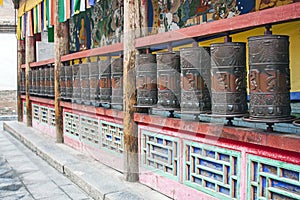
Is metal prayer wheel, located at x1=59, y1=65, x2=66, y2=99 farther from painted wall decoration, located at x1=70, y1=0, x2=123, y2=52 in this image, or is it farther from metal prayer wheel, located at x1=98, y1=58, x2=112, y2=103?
metal prayer wheel, located at x1=98, y1=58, x2=112, y2=103

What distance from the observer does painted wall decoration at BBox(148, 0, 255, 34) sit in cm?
462

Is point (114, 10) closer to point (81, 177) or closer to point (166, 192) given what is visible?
point (81, 177)

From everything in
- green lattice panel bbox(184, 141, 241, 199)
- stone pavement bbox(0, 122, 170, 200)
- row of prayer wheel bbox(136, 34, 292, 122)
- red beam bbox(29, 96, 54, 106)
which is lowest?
stone pavement bbox(0, 122, 170, 200)

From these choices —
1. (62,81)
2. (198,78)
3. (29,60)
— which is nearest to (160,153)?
(198,78)

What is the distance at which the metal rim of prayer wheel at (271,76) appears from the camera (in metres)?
2.52

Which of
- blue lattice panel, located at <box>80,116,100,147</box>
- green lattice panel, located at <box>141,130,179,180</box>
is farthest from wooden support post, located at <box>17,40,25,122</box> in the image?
green lattice panel, located at <box>141,130,179,180</box>

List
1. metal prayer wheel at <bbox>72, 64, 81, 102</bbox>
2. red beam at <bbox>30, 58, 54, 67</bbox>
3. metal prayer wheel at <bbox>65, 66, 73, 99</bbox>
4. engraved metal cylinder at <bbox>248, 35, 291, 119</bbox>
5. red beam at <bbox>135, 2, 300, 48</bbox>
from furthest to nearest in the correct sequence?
red beam at <bbox>30, 58, 54, 67</bbox> < metal prayer wheel at <bbox>65, 66, 73, 99</bbox> < metal prayer wheel at <bbox>72, 64, 81, 102</bbox> < engraved metal cylinder at <bbox>248, 35, 291, 119</bbox> < red beam at <bbox>135, 2, 300, 48</bbox>

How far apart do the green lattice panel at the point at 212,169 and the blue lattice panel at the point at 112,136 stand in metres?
1.41

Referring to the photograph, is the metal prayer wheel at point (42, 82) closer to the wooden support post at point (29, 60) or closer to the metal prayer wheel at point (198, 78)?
the wooden support post at point (29, 60)

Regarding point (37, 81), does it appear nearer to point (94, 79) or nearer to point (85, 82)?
point (85, 82)

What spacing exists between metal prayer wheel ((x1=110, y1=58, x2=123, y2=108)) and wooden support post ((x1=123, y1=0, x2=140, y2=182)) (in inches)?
11.0

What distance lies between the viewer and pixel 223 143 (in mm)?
2979

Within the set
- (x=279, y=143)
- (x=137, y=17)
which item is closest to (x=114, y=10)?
(x=137, y=17)

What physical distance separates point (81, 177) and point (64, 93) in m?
2.19
